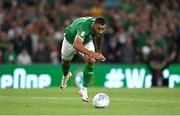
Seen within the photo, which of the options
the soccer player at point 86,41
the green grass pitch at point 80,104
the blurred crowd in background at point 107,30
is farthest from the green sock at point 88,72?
the blurred crowd in background at point 107,30

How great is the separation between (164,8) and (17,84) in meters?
7.71

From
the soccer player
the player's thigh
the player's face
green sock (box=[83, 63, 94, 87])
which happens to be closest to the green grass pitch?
green sock (box=[83, 63, 94, 87])

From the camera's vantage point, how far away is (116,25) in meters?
28.9

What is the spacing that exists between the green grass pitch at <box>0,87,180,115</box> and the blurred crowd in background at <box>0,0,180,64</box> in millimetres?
6383

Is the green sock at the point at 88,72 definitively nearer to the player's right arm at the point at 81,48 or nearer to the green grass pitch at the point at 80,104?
the green grass pitch at the point at 80,104

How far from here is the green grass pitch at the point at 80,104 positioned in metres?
14.5

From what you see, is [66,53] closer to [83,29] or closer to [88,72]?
[88,72]

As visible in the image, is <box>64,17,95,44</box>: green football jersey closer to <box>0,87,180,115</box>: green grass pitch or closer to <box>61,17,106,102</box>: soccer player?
<box>61,17,106,102</box>: soccer player

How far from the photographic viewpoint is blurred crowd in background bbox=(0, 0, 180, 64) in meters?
27.6

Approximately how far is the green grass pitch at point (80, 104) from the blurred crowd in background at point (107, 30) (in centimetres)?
638

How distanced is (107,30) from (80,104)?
1243 centimetres

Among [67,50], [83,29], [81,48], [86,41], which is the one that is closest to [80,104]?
[81,48]

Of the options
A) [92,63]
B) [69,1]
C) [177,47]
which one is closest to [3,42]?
[69,1]

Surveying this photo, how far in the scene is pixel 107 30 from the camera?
94.6 ft
